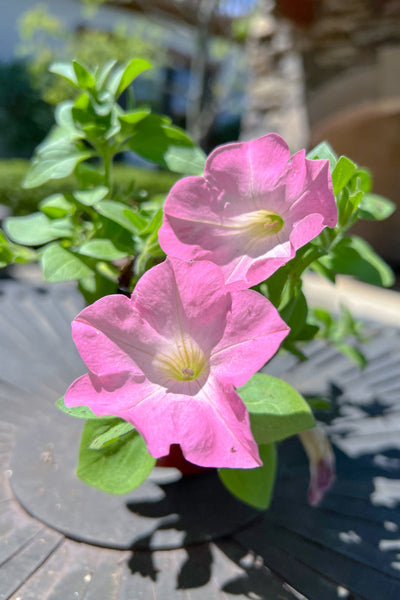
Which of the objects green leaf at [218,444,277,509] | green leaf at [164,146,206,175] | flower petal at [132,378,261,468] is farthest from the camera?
green leaf at [164,146,206,175]

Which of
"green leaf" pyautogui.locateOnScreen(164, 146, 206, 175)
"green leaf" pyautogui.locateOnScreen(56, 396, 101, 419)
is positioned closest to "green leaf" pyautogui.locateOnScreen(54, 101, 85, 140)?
"green leaf" pyautogui.locateOnScreen(164, 146, 206, 175)

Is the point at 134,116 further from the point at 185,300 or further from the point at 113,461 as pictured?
the point at 113,461

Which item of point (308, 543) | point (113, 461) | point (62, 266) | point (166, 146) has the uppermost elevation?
point (166, 146)

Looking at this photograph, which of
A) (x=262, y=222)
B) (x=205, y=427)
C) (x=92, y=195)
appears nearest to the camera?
(x=205, y=427)

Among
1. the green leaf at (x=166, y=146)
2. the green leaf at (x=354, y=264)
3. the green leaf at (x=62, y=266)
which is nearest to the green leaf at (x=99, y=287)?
the green leaf at (x=62, y=266)

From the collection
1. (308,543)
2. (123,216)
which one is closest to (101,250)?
(123,216)

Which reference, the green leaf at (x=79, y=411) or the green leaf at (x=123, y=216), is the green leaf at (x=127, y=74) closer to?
the green leaf at (x=123, y=216)

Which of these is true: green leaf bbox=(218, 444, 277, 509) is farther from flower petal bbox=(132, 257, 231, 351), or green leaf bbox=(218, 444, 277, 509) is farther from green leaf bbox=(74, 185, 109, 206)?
green leaf bbox=(74, 185, 109, 206)
